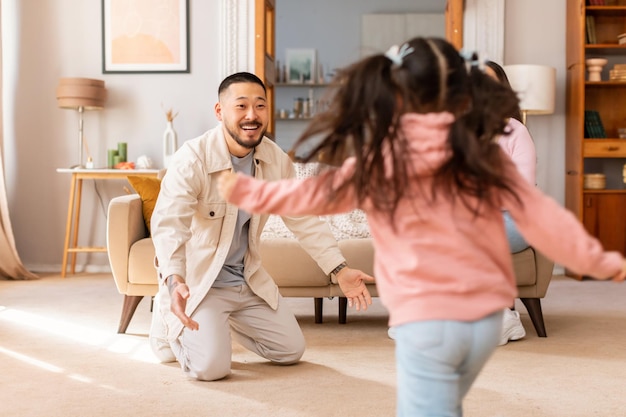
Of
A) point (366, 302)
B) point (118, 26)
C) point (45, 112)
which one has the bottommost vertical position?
point (366, 302)

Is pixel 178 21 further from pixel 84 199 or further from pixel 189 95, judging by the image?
pixel 84 199

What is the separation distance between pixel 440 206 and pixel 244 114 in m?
1.56

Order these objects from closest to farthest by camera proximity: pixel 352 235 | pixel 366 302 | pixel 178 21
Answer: pixel 366 302, pixel 352 235, pixel 178 21

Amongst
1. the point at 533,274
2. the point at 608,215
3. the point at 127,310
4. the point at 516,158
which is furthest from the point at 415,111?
the point at 608,215

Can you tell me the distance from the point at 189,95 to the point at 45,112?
1063 millimetres

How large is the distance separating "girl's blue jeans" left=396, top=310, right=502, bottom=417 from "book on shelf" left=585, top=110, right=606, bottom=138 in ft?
15.2

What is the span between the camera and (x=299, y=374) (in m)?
2.72

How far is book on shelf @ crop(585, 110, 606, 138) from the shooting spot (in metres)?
5.57

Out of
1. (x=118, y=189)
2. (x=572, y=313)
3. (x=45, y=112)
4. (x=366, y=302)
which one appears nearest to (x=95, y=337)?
(x=366, y=302)

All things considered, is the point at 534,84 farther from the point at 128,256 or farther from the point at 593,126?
the point at 128,256

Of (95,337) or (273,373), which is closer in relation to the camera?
(273,373)

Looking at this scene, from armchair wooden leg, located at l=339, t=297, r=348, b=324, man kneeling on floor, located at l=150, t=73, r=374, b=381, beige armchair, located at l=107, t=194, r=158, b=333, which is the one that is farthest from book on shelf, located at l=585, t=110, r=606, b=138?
beige armchair, located at l=107, t=194, r=158, b=333

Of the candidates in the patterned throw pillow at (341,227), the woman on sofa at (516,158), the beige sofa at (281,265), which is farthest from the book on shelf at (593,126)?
the woman on sofa at (516,158)

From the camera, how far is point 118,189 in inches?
231
